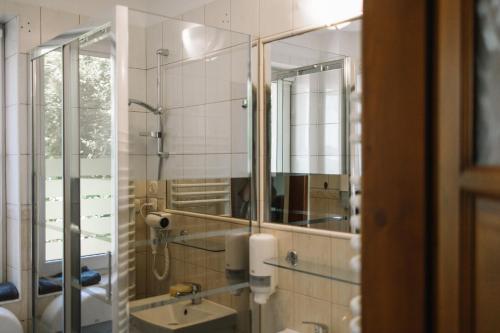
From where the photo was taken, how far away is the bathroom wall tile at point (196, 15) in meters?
2.59

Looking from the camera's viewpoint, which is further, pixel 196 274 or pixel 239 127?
pixel 239 127

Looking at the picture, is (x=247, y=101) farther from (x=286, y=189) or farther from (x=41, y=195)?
(x=41, y=195)

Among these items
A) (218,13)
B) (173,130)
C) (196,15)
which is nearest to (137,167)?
(173,130)

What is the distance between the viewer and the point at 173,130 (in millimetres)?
1992

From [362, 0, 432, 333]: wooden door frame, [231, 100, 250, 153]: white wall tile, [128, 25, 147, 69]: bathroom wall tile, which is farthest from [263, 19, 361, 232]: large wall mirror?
[362, 0, 432, 333]: wooden door frame

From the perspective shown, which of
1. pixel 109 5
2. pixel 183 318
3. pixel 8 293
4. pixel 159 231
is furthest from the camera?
pixel 109 5

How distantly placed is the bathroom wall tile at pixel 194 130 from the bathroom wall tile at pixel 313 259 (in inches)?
22.6

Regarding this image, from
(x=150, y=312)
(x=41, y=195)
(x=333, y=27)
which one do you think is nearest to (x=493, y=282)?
(x=333, y=27)

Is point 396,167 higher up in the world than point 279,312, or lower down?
higher up

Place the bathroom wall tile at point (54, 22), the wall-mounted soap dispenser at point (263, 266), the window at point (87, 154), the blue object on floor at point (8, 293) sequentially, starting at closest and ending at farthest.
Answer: the window at point (87, 154) < the wall-mounted soap dispenser at point (263, 266) < the blue object on floor at point (8, 293) < the bathroom wall tile at point (54, 22)

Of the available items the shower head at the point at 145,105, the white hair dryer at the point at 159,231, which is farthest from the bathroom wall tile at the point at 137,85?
the white hair dryer at the point at 159,231

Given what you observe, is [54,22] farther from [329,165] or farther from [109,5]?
[329,165]

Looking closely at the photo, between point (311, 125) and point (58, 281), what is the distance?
141 cm

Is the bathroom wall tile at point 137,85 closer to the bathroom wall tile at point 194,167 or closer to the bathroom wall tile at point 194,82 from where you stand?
the bathroom wall tile at point 194,82
